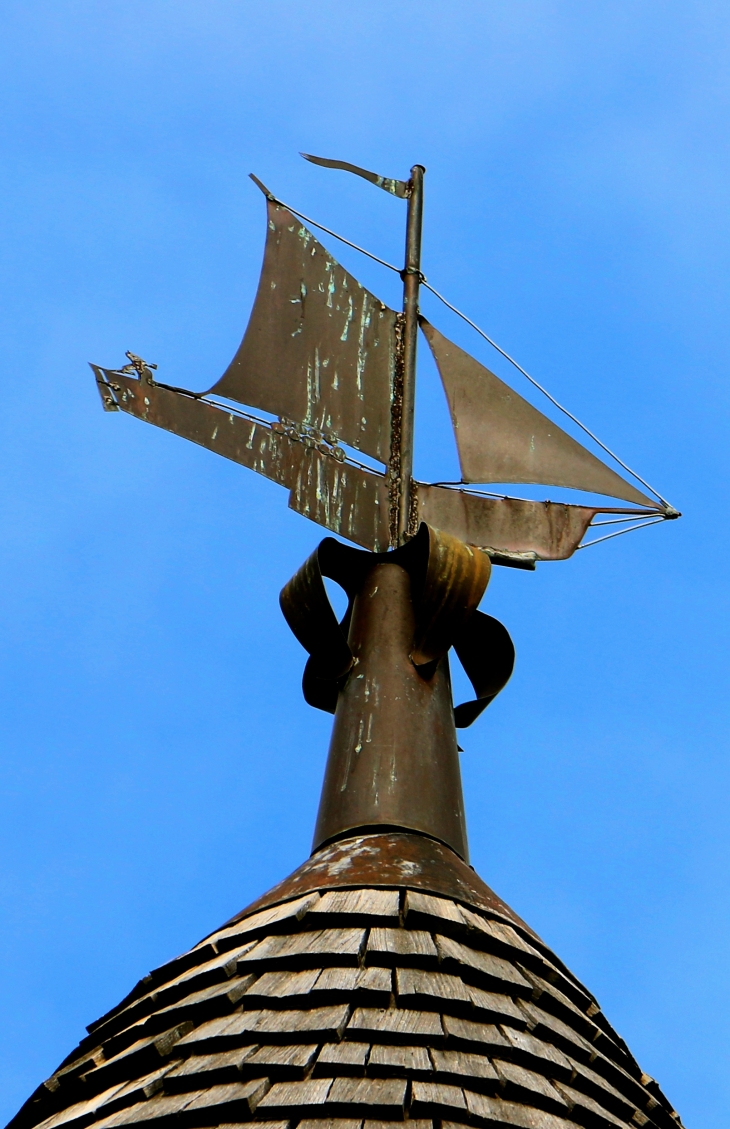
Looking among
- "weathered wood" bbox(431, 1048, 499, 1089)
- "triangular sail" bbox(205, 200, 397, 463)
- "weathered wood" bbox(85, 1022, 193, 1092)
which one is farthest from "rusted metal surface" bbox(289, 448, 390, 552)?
"weathered wood" bbox(431, 1048, 499, 1089)

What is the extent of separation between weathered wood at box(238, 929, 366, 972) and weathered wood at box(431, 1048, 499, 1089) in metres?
0.37

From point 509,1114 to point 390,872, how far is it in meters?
0.98

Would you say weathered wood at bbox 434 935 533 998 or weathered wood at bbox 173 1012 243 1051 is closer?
weathered wood at bbox 173 1012 243 1051

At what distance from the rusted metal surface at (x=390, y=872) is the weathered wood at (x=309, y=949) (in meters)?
0.24

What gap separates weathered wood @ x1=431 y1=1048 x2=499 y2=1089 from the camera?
327 cm

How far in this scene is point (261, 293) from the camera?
6250 millimetres

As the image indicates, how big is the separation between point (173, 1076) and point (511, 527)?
8.77 feet

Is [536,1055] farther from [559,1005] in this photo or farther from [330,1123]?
[330,1123]

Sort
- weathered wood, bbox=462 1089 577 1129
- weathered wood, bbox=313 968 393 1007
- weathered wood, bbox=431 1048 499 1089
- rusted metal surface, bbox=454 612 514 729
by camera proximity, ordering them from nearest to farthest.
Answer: weathered wood, bbox=462 1089 577 1129
weathered wood, bbox=431 1048 499 1089
weathered wood, bbox=313 968 393 1007
rusted metal surface, bbox=454 612 514 729

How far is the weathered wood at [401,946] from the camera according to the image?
144 inches

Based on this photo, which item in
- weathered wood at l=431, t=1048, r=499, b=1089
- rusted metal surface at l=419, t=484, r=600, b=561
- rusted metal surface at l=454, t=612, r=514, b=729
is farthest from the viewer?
rusted metal surface at l=419, t=484, r=600, b=561

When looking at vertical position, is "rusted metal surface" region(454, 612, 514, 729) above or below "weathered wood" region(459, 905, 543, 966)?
above

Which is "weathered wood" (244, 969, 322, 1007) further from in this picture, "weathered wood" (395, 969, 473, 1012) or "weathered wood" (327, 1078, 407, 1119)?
"weathered wood" (327, 1078, 407, 1119)

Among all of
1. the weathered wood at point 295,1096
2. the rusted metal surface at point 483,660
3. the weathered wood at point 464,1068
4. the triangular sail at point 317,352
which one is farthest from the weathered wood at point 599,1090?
the triangular sail at point 317,352
